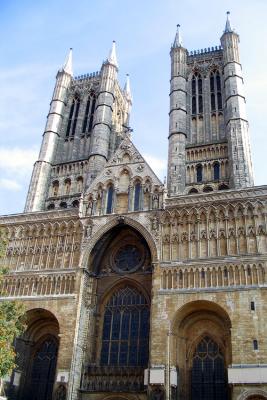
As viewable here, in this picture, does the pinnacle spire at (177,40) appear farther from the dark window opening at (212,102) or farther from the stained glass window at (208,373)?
the stained glass window at (208,373)

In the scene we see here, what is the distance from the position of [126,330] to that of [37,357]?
606 cm

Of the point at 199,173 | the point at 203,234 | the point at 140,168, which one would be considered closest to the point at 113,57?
the point at 199,173

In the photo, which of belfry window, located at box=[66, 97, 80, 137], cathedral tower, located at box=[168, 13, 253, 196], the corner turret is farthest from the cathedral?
belfry window, located at box=[66, 97, 80, 137]

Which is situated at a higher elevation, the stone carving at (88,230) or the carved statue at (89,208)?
the carved statue at (89,208)

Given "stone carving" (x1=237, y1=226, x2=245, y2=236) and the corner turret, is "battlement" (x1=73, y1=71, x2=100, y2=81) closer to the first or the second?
the corner turret

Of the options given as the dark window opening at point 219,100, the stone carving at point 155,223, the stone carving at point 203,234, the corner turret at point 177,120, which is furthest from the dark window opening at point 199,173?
the stone carving at point 203,234

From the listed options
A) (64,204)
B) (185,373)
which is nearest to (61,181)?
(64,204)

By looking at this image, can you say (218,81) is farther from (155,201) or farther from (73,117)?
(155,201)

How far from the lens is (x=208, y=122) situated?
136 ft

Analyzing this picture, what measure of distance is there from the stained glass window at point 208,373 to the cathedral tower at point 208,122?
14717 mm

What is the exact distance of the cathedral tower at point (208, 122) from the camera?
121 feet

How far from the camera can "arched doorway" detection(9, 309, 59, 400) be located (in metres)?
25.8

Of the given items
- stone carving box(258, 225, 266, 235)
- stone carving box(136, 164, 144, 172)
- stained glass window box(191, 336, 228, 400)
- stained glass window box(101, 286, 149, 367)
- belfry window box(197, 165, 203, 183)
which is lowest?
stained glass window box(191, 336, 228, 400)

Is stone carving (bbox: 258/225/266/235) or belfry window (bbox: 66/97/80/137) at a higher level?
belfry window (bbox: 66/97/80/137)
